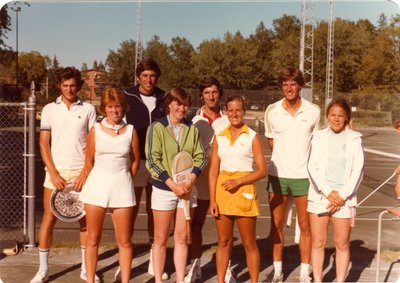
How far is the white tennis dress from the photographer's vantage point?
4695 mm

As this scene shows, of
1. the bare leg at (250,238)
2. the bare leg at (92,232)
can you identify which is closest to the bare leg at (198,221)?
the bare leg at (250,238)

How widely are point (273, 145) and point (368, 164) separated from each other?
14830mm

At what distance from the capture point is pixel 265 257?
6492mm

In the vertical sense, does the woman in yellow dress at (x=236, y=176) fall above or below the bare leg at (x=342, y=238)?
above

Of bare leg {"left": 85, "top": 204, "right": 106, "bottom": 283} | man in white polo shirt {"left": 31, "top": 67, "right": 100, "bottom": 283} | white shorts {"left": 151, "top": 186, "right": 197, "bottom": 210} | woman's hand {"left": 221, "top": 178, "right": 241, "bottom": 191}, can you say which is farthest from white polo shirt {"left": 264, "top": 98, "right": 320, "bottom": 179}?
man in white polo shirt {"left": 31, "top": 67, "right": 100, "bottom": 283}

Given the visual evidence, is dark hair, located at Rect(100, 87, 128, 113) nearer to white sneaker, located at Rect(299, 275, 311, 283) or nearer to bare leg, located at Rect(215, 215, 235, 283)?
bare leg, located at Rect(215, 215, 235, 283)

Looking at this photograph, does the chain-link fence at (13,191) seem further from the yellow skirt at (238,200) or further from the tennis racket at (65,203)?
the yellow skirt at (238,200)

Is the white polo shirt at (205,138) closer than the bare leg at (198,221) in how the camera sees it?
Yes

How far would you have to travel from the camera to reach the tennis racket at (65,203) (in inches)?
204

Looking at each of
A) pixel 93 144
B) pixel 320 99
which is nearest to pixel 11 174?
pixel 93 144

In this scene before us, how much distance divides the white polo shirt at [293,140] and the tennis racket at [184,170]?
88 cm

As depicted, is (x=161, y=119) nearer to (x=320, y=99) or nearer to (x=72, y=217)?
(x=72, y=217)

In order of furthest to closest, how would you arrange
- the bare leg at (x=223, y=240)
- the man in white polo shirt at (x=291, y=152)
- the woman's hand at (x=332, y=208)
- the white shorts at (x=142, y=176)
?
the white shorts at (x=142, y=176)
the man in white polo shirt at (x=291, y=152)
the bare leg at (x=223, y=240)
the woman's hand at (x=332, y=208)

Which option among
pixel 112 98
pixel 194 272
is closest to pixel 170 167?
pixel 112 98
